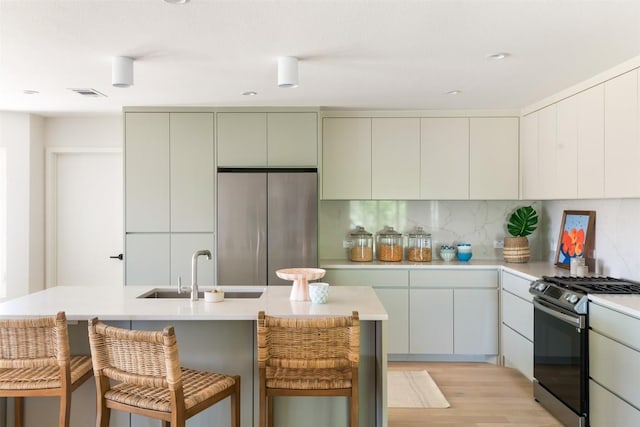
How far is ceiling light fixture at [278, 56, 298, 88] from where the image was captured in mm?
3092

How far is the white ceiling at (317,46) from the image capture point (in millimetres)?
2414

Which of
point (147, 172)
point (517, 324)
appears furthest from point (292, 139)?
point (517, 324)

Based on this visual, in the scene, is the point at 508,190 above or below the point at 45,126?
below

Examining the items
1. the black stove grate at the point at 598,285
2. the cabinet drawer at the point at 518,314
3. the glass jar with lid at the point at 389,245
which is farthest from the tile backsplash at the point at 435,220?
the black stove grate at the point at 598,285

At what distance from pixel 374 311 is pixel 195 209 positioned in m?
2.61

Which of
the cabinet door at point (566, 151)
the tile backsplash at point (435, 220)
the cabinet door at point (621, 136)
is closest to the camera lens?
the cabinet door at point (621, 136)

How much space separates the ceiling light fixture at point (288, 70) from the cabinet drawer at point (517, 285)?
2.42m

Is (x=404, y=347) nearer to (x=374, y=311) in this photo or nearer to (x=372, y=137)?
(x=372, y=137)

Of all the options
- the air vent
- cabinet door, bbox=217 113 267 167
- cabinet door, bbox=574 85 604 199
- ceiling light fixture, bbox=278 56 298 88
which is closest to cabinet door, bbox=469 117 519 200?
cabinet door, bbox=574 85 604 199

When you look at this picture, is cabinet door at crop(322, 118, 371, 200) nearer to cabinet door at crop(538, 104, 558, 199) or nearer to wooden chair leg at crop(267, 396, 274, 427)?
cabinet door at crop(538, 104, 558, 199)

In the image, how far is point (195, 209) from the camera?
15.5 ft

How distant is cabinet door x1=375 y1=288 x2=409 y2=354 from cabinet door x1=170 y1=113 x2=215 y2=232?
174 centimetres

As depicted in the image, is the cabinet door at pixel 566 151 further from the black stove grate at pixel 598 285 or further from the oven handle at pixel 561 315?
the oven handle at pixel 561 315

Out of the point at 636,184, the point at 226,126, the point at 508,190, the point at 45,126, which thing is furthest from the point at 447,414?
the point at 45,126
